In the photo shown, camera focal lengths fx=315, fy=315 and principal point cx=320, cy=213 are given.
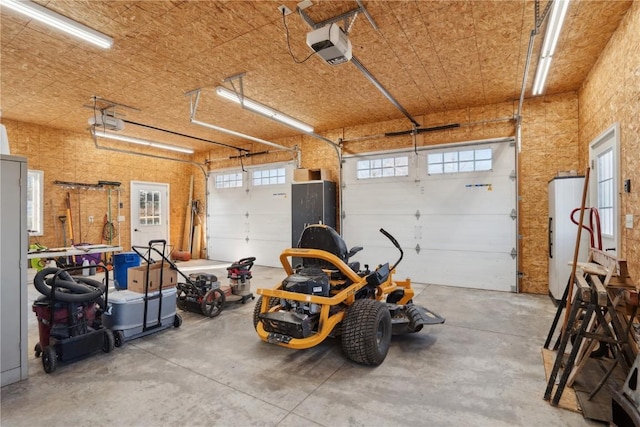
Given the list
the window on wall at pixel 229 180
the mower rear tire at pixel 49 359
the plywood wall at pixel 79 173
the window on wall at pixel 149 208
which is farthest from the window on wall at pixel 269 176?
the mower rear tire at pixel 49 359

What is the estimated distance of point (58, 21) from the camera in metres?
3.09

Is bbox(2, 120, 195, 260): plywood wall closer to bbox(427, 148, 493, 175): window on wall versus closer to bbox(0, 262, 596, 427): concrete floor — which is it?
bbox(0, 262, 596, 427): concrete floor

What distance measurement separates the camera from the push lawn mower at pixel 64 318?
272 cm

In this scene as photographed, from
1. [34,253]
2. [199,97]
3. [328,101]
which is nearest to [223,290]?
[34,253]

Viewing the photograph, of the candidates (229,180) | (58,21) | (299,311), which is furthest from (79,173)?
(299,311)

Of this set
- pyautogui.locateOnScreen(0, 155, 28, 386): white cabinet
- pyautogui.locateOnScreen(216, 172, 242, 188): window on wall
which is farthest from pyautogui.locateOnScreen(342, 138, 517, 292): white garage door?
pyautogui.locateOnScreen(0, 155, 28, 386): white cabinet

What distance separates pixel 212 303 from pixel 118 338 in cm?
122

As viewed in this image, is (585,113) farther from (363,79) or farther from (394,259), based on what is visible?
(394,259)

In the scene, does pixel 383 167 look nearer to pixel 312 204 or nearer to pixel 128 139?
pixel 312 204

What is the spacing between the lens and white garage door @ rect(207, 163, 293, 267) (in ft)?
26.9

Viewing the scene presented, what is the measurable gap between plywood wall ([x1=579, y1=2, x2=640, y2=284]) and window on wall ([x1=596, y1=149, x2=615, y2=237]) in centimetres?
38

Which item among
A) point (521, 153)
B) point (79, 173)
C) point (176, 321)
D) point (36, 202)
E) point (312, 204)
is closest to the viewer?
point (176, 321)

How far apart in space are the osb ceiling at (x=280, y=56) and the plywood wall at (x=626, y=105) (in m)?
0.21

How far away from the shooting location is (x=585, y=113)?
15.3 feet
